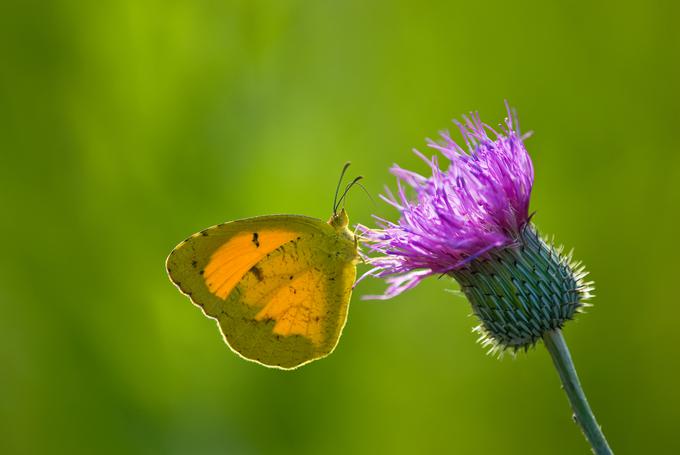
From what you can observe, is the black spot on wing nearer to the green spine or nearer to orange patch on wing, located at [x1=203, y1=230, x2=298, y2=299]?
orange patch on wing, located at [x1=203, y1=230, x2=298, y2=299]

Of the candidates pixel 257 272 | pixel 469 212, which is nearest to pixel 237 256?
pixel 257 272

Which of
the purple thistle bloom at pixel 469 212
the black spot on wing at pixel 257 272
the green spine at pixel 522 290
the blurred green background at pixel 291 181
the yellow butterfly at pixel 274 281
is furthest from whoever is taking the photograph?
the blurred green background at pixel 291 181

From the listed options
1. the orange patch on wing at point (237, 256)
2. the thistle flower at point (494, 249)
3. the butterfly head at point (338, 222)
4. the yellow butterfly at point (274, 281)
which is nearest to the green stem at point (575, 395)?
the thistle flower at point (494, 249)

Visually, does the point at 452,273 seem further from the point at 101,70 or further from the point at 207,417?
the point at 101,70

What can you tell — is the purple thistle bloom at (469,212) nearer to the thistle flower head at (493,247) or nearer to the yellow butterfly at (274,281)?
the thistle flower head at (493,247)

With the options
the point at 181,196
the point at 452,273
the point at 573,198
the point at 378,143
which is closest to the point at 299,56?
the point at 378,143

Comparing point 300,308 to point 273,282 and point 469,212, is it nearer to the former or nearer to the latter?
point 273,282
